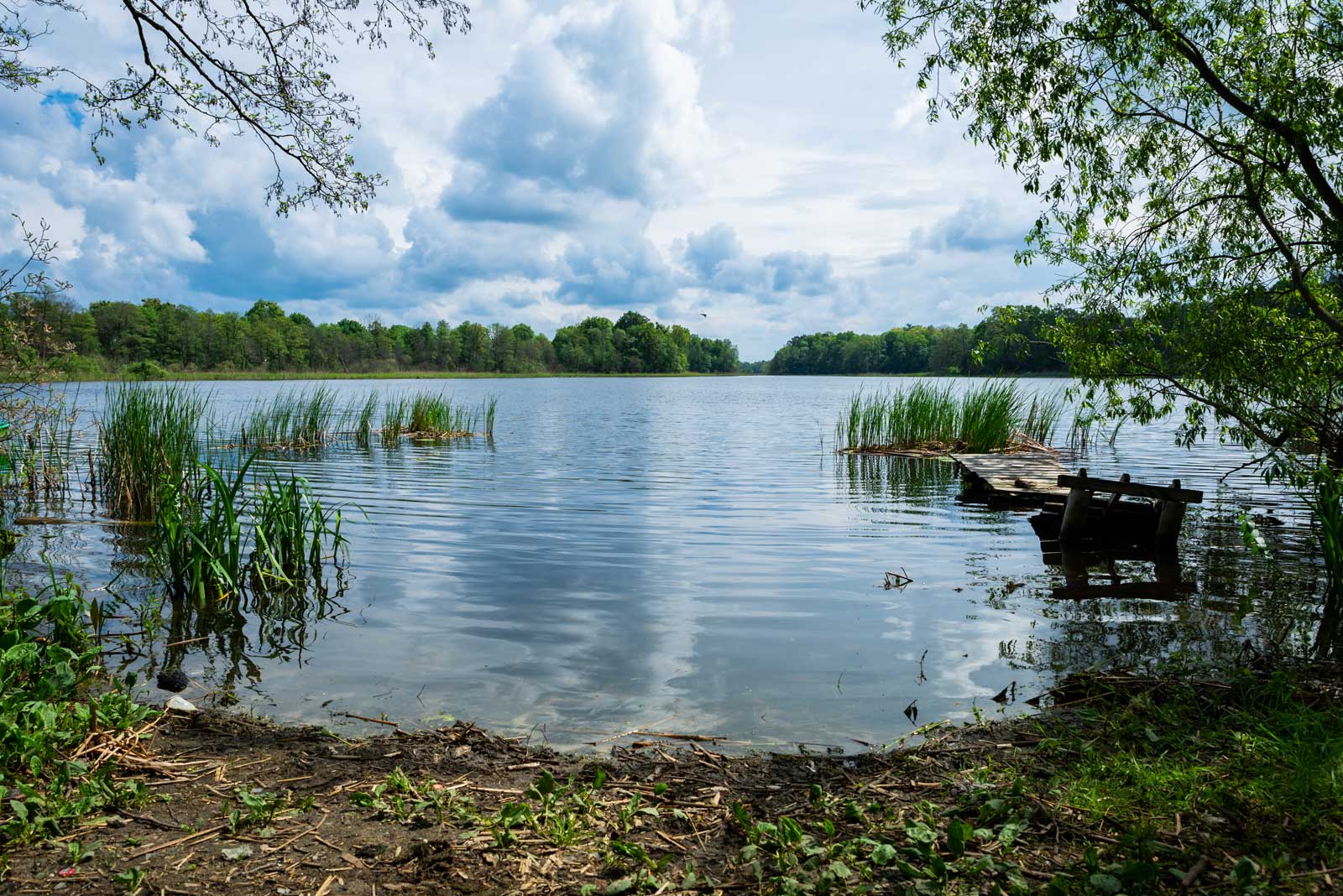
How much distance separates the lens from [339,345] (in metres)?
95.5

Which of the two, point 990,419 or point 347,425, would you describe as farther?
point 347,425

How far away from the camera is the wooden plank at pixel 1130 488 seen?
1045 cm

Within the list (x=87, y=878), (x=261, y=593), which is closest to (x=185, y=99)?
(x=261, y=593)

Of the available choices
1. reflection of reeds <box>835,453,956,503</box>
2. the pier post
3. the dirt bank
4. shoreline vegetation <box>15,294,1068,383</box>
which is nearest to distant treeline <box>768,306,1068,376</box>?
shoreline vegetation <box>15,294,1068,383</box>

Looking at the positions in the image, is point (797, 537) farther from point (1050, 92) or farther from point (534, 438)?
point (534, 438)

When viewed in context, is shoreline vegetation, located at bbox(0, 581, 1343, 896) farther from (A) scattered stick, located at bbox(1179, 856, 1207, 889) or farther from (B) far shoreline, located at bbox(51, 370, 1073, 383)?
(B) far shoreline, located at bbox(51, 370, 1073, 383)

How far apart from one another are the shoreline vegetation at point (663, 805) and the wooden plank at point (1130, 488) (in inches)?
243

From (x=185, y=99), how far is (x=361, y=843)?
23.8 feet

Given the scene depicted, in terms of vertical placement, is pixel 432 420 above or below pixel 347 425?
above

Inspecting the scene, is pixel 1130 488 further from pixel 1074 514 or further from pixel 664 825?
pixel 664 825

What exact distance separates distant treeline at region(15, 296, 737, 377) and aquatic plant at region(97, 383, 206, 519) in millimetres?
597

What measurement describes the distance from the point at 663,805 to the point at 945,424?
19.8 m

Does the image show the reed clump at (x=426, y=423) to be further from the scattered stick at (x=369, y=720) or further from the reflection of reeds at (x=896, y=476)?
the scattered stick at (x=369, y=720)

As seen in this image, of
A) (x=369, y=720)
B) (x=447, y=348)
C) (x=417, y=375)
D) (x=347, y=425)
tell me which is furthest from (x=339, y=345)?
(x=369, y=720)
